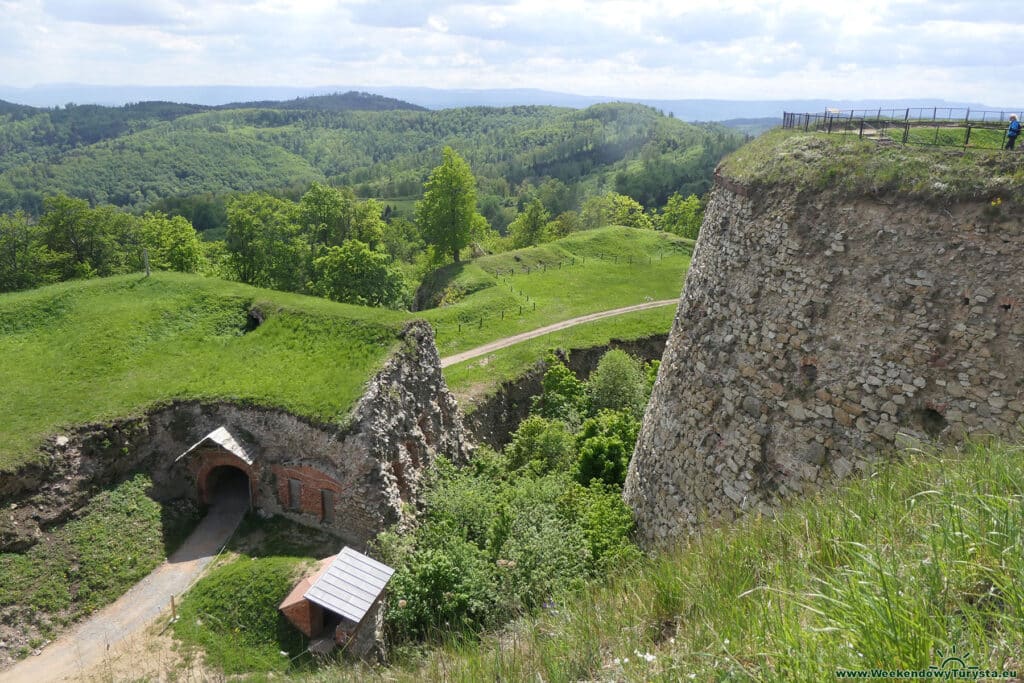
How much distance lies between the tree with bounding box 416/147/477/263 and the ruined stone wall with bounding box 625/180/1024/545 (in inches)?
1794

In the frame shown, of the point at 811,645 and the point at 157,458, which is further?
the point at 157,458

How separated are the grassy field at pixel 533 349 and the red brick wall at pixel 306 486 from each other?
10.4m

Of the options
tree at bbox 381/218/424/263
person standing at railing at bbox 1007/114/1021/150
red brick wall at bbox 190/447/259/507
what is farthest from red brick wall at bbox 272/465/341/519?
tree at bbox 381/218/424/263

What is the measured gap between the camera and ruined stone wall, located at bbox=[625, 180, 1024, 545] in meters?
13.6

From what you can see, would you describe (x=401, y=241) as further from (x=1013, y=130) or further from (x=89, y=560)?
(x=1013, y=130)

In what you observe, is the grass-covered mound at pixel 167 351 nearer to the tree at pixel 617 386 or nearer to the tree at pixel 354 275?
the tree at pixel 617 386

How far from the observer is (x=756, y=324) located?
17047mm

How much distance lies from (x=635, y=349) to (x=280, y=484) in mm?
27137

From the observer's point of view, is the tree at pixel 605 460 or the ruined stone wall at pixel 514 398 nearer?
the tree at pixel 605 460

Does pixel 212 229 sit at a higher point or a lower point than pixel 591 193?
lower

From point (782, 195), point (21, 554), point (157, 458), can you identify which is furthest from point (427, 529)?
point (782, 195)

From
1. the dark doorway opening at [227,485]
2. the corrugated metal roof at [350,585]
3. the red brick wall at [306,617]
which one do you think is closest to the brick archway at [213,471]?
the dark doorway opening at [227,485]

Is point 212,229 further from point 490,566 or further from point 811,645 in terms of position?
point 811,645

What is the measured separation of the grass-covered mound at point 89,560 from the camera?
1794cm
